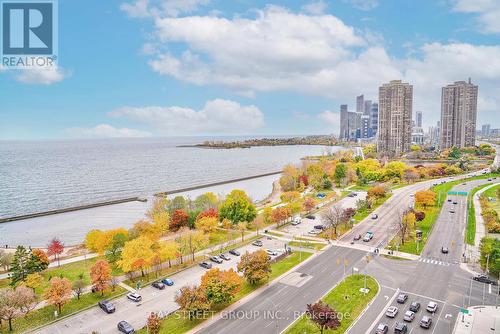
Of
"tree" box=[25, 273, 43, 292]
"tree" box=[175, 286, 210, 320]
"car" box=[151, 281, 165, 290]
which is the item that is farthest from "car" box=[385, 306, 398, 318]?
"tree" box=[25, 273, 43, 292]

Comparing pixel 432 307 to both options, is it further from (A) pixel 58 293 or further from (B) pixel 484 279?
(A) pixel 58 293

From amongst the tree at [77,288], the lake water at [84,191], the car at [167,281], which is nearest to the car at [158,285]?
the car at [167,281]

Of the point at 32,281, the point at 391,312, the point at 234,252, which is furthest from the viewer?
the point at 234,252

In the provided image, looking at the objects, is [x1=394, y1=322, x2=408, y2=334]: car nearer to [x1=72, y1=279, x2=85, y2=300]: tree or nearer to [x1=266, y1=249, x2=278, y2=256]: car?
[x1=266, y1=249, x2=278, y2=256]: car

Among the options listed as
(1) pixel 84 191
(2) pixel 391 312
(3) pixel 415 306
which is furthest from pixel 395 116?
(2) pixel 391 312

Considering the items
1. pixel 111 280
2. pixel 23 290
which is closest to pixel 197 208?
pixel 111 280

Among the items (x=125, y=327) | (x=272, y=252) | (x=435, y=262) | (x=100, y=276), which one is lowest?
(x=125, y=327)
